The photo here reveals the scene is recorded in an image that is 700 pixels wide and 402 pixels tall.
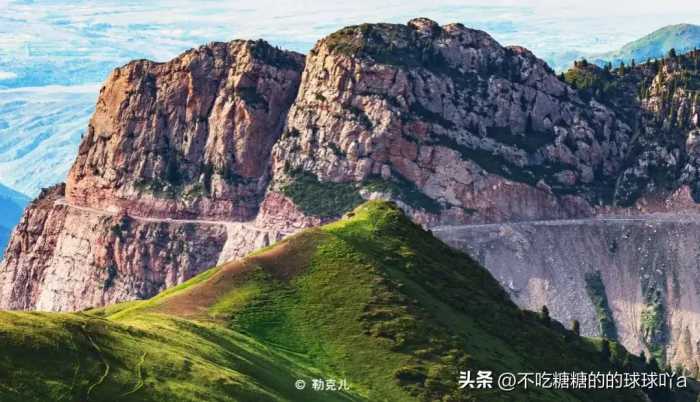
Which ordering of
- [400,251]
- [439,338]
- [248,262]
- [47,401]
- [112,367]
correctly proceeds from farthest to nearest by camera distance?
[400,251] → [248,262] → [439,338] → [112,367] → [47,401]

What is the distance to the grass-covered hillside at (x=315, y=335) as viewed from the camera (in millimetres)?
88625

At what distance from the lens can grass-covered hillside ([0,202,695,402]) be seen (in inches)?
3489

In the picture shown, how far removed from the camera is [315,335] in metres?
136

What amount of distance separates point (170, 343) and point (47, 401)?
78.2 feet

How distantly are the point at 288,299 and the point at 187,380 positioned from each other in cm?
5007

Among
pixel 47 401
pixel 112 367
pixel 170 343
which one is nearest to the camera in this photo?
pixel 47 401

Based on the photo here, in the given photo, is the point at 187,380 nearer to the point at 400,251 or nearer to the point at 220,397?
the point at 220,397

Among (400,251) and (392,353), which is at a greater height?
(400,251)

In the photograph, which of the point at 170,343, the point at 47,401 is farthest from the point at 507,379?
the point at 47,401

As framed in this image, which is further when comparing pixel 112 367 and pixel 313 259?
pixel 313 259

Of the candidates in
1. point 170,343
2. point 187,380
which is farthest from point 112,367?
point 170,343

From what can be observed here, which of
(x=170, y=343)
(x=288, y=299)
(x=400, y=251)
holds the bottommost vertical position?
(x=170, y=343)

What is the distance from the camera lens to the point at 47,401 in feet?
268

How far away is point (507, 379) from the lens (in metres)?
137
